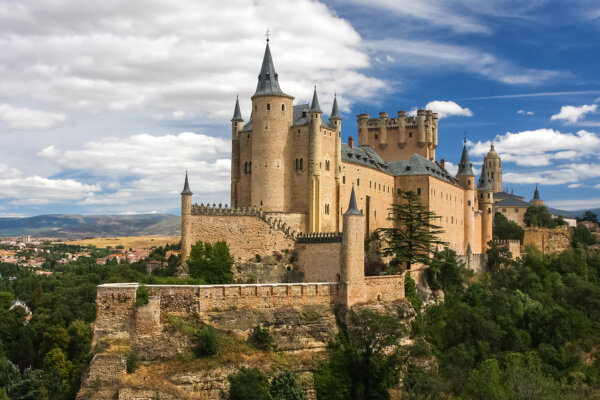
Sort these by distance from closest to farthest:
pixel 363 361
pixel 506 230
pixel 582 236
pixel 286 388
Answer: pixel 286 388 < pixel 363 361 < pixel 582 236 < pixel 506 230

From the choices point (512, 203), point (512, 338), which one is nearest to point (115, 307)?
point (512, 338)

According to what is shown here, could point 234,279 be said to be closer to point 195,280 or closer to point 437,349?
point 195,280

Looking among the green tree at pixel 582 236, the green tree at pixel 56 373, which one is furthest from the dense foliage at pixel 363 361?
the green tree at pixel 582 236

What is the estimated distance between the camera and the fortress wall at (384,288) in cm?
4728

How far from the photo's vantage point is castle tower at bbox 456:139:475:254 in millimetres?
80312

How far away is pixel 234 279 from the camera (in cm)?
5128

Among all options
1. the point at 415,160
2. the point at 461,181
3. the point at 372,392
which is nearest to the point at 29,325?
the point at 372,392

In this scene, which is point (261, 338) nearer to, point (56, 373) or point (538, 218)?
point (56, 373)

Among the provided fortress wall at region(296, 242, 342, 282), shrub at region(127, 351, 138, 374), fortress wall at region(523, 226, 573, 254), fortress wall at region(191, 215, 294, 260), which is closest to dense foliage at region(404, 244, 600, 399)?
fortress wall at region(296, 242, 342, 282)

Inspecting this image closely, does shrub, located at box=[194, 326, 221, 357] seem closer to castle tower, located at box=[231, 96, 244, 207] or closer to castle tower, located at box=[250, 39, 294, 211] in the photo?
castle tower, located at box=[250, 39, 294, 211]

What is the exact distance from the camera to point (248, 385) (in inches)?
1532

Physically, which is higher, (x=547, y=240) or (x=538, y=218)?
(x=538, y=218)

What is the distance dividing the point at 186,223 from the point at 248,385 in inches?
651

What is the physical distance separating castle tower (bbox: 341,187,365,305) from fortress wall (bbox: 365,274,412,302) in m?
1.01
